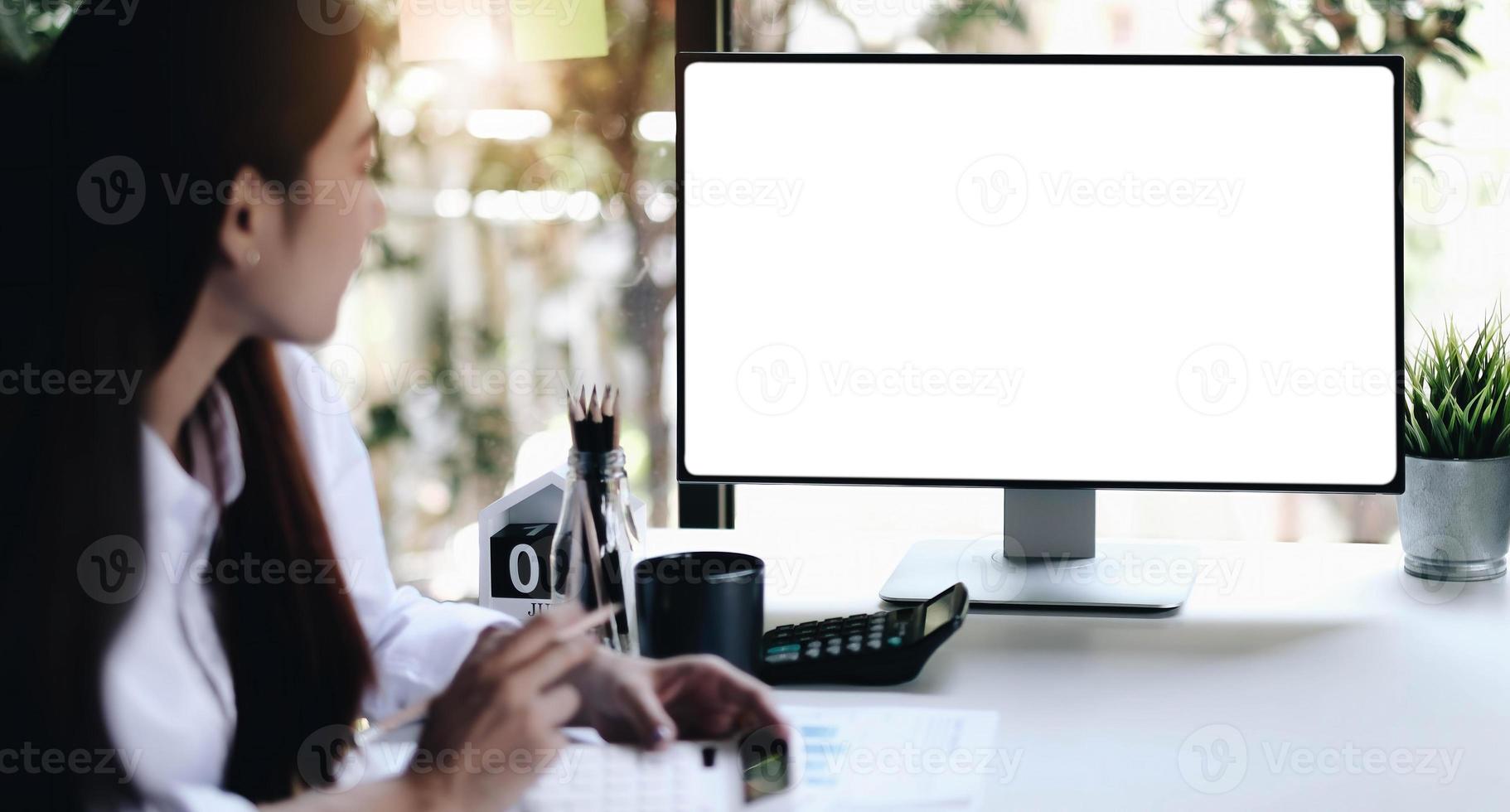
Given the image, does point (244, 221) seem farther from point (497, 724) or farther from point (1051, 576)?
point (1051, 576)

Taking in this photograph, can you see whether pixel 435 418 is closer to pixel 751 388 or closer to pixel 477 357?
pixel 477 357

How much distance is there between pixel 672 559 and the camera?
87cm

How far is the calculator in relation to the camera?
86 cm

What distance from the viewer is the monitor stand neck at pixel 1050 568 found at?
3.39 ft

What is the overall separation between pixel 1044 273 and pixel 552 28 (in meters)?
0.78

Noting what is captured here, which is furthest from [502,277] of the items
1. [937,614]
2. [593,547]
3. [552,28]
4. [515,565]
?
[937,614]

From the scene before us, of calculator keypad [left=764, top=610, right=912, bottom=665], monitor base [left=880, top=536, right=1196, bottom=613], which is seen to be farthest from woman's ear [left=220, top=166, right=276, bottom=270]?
monitor base [left=880, top=536, right=1196, bottom=613]

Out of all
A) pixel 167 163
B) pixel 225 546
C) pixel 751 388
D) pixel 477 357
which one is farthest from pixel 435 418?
pixel 167 163

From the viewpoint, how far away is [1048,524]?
1.11m

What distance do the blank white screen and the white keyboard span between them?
0.38 m

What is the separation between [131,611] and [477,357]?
123 cm

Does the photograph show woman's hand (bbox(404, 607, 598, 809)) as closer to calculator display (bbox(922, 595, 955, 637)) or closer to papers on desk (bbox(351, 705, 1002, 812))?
papers on desk (bbox(351, 705, 1002, 812))

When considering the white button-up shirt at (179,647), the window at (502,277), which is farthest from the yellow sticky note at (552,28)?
the white button-up shirt at (179,647)

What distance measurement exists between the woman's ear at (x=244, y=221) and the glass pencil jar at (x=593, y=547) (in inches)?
13.9
